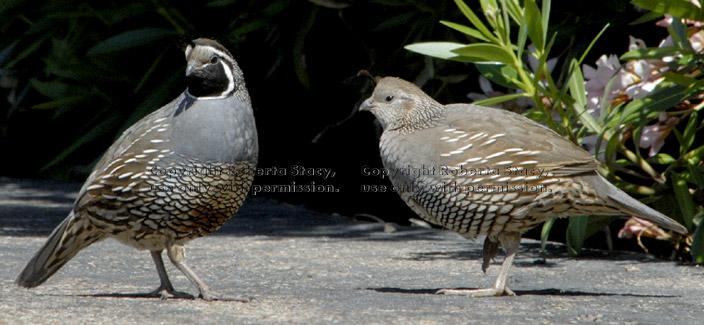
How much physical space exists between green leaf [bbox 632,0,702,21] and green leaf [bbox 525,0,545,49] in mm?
365

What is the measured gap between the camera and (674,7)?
387 cm

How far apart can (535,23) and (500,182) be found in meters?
0.68

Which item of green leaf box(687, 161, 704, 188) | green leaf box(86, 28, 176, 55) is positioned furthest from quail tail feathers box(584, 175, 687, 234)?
green leaf box(86, 28, 176, 55)

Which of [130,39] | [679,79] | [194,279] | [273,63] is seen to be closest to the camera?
[194,279]

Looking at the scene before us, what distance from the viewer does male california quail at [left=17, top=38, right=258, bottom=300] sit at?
3.43 m

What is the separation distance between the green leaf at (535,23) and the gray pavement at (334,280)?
94 centimetres

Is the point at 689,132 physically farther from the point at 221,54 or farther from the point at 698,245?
the point at 221,54

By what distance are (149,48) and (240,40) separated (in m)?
0.89

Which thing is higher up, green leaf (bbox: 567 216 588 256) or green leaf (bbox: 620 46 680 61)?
green leaf (bbox: 620 46 680 61)

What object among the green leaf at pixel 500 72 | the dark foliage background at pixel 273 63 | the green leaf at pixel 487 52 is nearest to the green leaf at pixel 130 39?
the dark foliage background at pixel 273 63

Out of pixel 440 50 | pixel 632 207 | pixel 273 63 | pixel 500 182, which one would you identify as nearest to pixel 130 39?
pixel 273 63

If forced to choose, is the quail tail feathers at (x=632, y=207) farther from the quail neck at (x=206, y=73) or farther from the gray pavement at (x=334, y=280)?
the quail neck at (x=206, y=73)

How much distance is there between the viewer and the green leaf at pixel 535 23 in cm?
388

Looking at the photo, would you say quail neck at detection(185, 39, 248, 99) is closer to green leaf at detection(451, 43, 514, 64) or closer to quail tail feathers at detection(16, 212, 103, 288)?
quail tail feathers at detection(16, 212, 103, 288)
